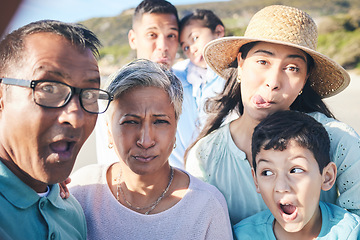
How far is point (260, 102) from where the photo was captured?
2168mm

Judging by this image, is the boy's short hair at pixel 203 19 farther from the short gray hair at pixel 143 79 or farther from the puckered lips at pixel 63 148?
the puckered lips at pixel 63 148

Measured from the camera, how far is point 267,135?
198cm

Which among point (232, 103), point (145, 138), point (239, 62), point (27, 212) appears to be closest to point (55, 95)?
point (27, 212)

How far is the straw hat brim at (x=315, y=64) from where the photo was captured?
230 cm

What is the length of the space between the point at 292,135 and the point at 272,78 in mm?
366

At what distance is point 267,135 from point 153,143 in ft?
2.04

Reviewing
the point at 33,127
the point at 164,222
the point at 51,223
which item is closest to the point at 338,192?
the point at 164,222

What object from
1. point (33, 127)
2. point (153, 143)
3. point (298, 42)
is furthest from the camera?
point (298, 42)

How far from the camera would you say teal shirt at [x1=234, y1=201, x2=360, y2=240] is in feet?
6.20

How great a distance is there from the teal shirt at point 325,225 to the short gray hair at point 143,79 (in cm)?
75

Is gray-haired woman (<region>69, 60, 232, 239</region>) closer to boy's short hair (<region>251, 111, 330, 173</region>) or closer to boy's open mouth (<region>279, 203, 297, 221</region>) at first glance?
boy's open mouth (<region>279, 203, 297, 221</region>)

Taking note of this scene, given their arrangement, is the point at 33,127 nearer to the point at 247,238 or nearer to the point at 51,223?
the point at 51,223

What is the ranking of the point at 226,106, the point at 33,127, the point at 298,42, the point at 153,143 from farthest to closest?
the point at 226,106, the point at 298,42, the point at 153,143, the point at 33,127

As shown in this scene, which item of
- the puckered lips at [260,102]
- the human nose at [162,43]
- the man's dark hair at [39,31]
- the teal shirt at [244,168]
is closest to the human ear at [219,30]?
the human nose at [162,43]
